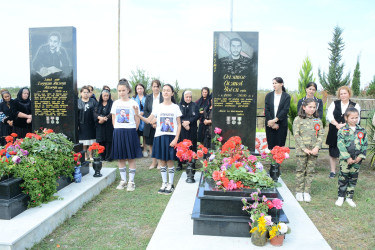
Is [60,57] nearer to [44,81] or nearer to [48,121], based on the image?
[44,81]

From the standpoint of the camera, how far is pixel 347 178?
4656 millimetres

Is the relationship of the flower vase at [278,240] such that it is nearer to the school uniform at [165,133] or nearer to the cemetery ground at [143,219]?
the cemetery ground at [143,219]

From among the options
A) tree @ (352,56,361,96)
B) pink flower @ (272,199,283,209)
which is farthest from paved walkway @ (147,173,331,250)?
tree @ (352,56,361,96)

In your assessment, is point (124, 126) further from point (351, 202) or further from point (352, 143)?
point (351, 202)

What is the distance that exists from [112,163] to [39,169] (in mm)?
3337

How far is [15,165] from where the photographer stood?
3.84 meters

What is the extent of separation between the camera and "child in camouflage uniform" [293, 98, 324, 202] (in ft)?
15.3

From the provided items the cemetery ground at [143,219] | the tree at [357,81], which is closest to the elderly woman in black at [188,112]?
the cemetery ground at [143,219]

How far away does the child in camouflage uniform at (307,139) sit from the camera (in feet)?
15.3

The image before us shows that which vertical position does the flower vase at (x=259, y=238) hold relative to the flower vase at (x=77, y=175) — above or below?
below

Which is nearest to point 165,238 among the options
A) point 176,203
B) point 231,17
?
point 176,203

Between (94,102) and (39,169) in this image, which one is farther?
(94,102)

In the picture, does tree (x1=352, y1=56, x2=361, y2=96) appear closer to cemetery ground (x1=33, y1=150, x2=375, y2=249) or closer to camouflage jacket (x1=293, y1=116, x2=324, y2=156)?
cemetery ground (x1=33, y1=150, x2=375, y2=249)

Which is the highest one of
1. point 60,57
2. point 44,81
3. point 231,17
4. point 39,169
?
point 231,17
